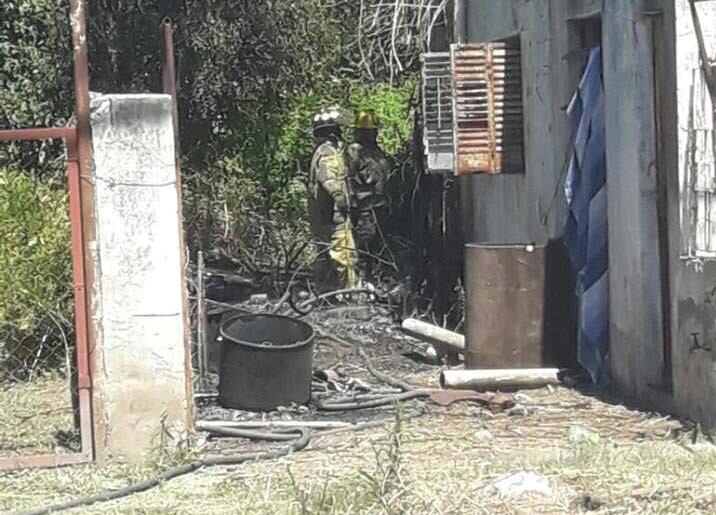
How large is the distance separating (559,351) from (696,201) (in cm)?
219

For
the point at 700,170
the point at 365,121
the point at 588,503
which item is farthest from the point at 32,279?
the point at 365,121

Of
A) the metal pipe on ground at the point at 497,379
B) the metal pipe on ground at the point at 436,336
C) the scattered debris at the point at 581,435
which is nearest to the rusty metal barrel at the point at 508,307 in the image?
the metal pipe on ground at the point at 497,379

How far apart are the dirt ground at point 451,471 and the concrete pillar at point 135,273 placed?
245mm

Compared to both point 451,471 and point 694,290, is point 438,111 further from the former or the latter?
point 451,471

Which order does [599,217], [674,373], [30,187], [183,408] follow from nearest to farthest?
[183,408]
[674,373]
[599,217]
[30,187]

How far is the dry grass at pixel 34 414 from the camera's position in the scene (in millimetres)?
7461

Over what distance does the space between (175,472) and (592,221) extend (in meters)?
3.49

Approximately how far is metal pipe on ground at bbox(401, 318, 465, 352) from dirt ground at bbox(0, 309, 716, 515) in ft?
5.33

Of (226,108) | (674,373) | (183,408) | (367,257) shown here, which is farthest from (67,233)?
(226,108)

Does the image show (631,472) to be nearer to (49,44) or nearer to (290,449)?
(290,449)

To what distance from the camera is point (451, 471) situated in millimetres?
6445

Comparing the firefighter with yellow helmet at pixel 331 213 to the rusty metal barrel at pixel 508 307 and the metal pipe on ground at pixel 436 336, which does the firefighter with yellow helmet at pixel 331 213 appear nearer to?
the metal pipe on ground at pixel 436 336

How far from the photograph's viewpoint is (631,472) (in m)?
6.30

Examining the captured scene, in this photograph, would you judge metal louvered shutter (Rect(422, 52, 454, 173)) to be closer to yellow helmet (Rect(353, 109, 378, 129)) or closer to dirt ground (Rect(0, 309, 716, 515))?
yellow helmet (Rect(353, 109, 378, 129))
